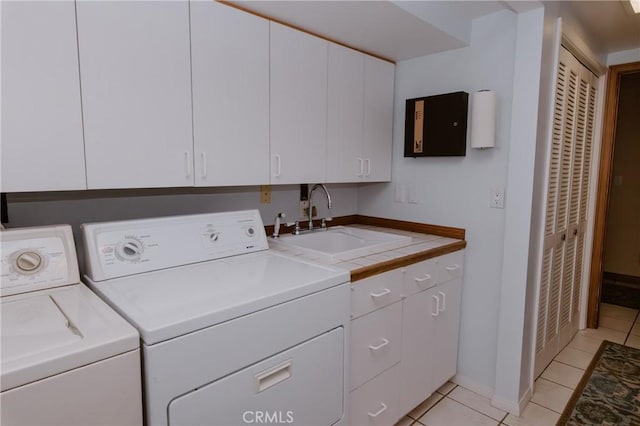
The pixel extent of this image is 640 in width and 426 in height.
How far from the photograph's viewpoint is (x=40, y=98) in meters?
1.16

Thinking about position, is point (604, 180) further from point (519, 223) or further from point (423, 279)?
point (423, 279)

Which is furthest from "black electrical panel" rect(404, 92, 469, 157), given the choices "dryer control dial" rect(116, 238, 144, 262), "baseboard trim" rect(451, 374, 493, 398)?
"dryer control dial" rect(116, 238, 144, 262)

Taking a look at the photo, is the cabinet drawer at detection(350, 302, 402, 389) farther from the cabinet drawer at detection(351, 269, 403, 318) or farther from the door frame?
the door frame

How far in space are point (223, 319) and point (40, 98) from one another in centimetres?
89

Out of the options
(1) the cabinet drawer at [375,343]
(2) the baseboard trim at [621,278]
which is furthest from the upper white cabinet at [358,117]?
(2) the baseboard trim at [621,278]

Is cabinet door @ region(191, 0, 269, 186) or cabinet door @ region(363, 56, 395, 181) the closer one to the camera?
cabinet door @ region(191, 0, 269, 186)

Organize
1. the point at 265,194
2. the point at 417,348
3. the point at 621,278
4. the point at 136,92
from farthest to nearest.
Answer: the point at 621,278
the point at 265,194
the point at 417,348
the point at 136,92

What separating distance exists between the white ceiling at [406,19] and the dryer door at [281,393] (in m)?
1.41

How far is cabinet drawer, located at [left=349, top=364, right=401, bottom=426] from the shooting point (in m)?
1.66

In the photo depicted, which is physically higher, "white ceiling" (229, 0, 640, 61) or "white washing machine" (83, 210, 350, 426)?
"white ceiling" (229, 0, 640, 61)

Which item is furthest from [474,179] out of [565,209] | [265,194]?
[265,194]

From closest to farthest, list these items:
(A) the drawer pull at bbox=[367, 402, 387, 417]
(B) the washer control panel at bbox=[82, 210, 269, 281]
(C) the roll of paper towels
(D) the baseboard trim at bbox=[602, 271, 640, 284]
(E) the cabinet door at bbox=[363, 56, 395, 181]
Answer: (B) the washer control panel at bbox=[82, 210, 269, 281]
(A) the drawer pull at bbox=[367, 402, 387, 417]
(C) the roll of paper towels
(E) the cabinet door at bbox=[363, 56, 395, 181]
(D) the baseboard trim at bbox=[602, 271, 640, 284]

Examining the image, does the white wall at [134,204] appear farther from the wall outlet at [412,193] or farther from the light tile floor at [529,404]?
the light tile floor at [529,404]

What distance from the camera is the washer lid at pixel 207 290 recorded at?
1.02m
